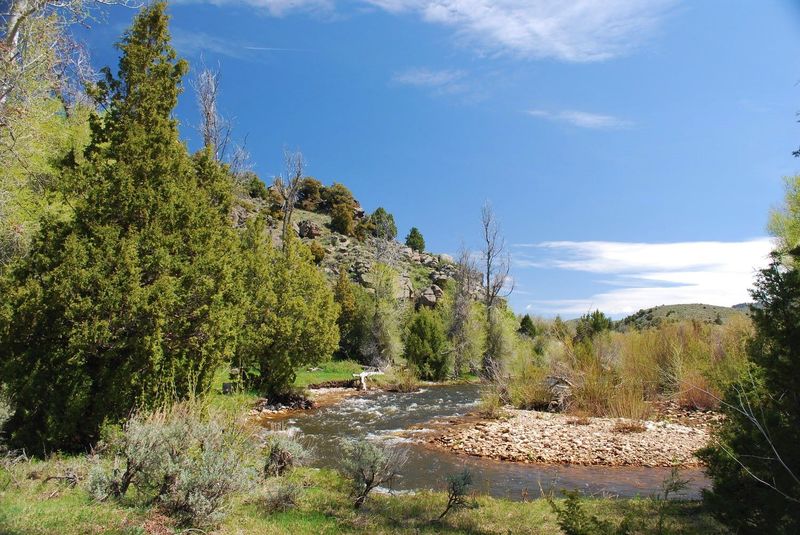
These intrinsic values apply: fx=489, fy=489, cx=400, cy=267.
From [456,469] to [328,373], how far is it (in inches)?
806

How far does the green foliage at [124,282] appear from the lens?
747 cm

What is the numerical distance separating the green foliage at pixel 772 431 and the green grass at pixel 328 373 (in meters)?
21.7

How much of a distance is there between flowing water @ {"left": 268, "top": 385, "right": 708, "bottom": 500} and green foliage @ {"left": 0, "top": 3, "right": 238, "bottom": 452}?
3264mm

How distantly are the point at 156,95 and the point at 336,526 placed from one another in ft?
28.2

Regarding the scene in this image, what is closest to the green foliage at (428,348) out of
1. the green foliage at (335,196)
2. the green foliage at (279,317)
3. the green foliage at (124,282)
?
the green foliage at (279,317)

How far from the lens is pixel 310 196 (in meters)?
76.1

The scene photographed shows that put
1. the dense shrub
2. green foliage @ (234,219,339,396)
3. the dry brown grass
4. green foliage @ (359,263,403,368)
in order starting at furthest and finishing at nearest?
1. green foliage @ (359,263,403,368)
2. green foliage @ (234,219,339,396)
3. the dry brown grass
4. the dense shrub

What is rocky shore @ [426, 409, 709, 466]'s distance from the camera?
11.8m

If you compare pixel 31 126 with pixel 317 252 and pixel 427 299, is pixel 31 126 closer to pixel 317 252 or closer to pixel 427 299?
pixel 317 252

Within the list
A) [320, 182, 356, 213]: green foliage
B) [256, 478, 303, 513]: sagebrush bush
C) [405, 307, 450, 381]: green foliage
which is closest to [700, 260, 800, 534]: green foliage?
[256, 478, 303, 513]: sagebrush bush

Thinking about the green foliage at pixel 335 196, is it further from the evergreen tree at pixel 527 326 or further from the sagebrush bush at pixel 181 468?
the sagebrush bush at pixel 181 468

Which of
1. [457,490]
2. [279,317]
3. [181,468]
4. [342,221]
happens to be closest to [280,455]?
[181,468]

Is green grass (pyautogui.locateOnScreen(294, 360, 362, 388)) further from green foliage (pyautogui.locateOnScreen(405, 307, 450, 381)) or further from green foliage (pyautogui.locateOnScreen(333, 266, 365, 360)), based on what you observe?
green foliage (pyautogui.locateOnScreen(405, 307, 450, 381))

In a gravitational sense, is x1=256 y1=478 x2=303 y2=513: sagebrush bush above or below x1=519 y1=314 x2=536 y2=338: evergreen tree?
below
